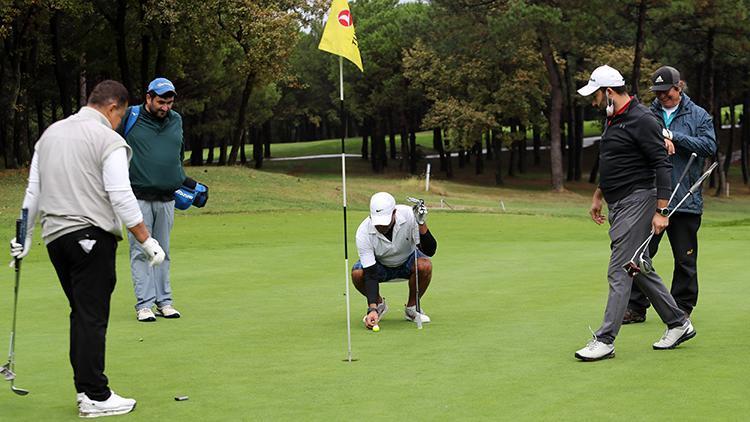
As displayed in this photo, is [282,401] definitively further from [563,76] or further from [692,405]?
[563,76]

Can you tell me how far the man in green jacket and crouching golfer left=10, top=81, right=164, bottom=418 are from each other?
4.20m

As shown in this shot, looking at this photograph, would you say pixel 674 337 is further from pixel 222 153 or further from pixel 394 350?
pixel 222 153

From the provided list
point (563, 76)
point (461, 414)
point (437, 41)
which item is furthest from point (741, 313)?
point (563, 76)

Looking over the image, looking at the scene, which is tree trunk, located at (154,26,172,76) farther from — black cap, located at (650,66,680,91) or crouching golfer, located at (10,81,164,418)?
crouching golfer, located at (10,81,164,418)

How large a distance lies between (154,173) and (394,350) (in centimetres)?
371

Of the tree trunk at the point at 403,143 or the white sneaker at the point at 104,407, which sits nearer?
the white sneaker at the point at 104,407

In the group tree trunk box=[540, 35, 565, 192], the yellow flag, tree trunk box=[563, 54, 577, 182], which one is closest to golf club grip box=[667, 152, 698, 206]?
the yellow flag

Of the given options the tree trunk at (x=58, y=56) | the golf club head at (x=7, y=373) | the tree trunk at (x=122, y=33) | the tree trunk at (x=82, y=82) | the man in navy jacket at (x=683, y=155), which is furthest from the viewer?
the tree trunk at (x=82, y=82)

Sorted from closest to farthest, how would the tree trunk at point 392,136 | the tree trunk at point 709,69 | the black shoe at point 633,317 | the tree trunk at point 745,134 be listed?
the black shoe at point 633,317 → the tree trunk at point 709,69 → the tree trunk at point 745,134 → the tree trunk at point 392,136

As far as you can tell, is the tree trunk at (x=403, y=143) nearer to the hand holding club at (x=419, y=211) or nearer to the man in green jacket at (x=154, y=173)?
the man in green jacket at (x=154, y=173)

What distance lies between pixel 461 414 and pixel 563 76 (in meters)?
70.0

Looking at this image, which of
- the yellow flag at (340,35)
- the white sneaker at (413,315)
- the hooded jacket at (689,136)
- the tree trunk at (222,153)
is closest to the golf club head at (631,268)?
the hooded jacket at (689,136)

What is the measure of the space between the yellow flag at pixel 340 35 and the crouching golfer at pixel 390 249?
4.85 ft

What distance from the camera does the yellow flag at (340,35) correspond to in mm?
10125
